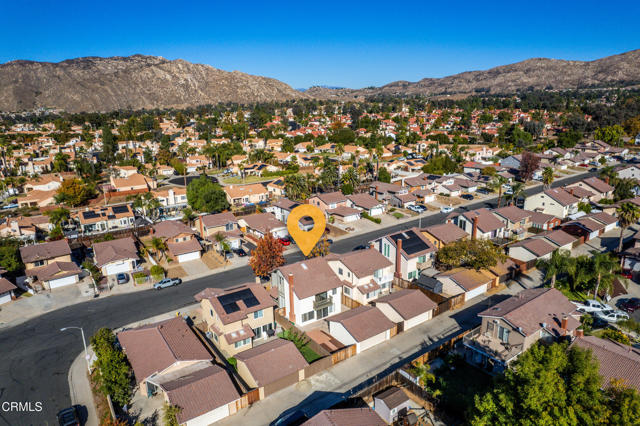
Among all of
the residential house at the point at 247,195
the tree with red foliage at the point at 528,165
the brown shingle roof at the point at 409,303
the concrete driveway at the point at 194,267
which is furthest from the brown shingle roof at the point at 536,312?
the tree with red foliage at the point at 528,165

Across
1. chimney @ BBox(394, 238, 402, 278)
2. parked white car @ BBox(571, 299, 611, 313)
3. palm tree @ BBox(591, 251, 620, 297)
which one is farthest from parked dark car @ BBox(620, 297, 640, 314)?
chimney @ BBox(394, 238, 402, 278)

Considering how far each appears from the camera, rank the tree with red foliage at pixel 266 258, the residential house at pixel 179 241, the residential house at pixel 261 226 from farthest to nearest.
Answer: the residential house at pixel 261 226
the residential house at pixel 179 241
the tree with red foliage at pixel 266 258

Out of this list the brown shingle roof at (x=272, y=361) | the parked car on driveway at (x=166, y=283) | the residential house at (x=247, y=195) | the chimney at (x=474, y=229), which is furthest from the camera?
the residential house at (x=247, y=195)

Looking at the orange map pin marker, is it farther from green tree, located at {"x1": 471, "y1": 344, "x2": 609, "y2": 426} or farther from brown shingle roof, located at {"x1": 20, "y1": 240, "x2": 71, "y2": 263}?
brown shingle roof, located at {"x1": 20, "y1": 240, "x2": 71, "y2": 263}

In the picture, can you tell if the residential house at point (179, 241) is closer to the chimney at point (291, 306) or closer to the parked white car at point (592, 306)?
the chimney at point (291, 306)

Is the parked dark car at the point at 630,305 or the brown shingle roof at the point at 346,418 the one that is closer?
the brown shingle roof at the point at 346,418

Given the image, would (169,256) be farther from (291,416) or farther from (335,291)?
(291,416)

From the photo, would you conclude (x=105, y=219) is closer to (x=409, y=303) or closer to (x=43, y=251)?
(x=43, y=251)

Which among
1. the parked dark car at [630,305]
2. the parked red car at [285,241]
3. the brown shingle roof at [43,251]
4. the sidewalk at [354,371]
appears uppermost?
the brown shingle roof at [43,251]
